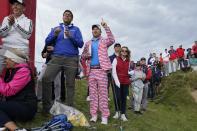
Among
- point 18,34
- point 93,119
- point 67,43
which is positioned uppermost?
point 18,34

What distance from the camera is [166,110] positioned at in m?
18.3

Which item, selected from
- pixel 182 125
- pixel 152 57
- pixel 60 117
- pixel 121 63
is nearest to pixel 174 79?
pixel 152 57

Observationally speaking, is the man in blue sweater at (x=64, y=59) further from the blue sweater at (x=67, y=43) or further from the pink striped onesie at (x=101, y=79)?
the pink striped onesie at (x=101, y=79)

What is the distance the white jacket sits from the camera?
899 centimetres

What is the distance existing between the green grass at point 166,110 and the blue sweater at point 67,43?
141 centimetres

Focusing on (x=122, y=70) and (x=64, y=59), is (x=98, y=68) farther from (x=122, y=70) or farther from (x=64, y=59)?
(x=122, y=70)

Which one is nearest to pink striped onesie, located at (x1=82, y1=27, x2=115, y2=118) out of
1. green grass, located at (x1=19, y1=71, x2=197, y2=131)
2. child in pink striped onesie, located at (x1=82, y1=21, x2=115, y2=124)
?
child in pink striped onesie, located at (x1=82, y1=21, x2=115, y2=124)

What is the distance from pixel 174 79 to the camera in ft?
85.5

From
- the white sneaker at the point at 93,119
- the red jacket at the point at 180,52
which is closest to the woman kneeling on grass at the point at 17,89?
the white sneaker at the point at 93,119

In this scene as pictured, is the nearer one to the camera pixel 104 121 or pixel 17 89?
pixel 17 89

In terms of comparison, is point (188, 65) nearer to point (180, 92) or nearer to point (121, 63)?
point (180, 92)

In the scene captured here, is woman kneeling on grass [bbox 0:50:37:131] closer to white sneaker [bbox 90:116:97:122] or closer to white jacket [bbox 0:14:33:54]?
white jacket [bbox 0:14:33:54]

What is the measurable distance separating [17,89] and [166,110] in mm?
11072

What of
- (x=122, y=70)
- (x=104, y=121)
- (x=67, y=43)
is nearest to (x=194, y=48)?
(x=122, y=70)
